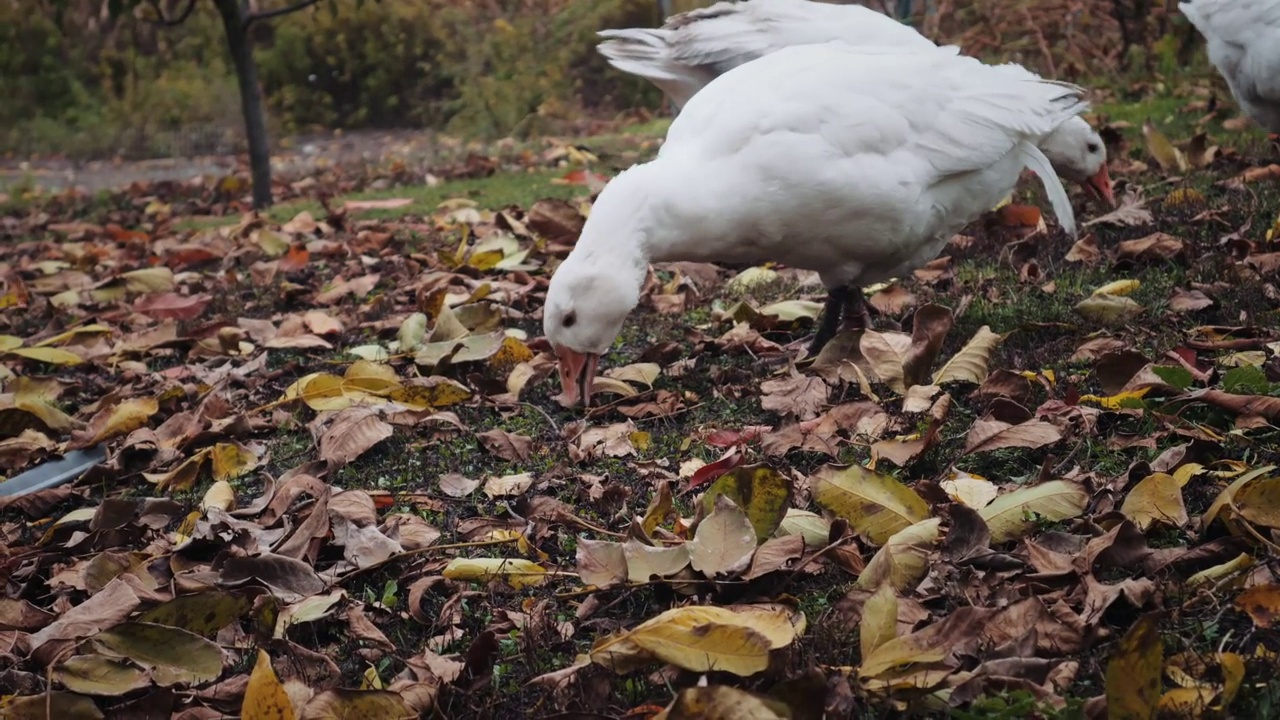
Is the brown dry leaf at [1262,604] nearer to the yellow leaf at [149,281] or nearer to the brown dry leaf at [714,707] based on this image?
the brown dry leaf at [714,707]

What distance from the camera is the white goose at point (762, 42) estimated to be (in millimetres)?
4426

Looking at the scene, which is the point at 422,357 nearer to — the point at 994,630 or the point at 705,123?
the point at 705,123

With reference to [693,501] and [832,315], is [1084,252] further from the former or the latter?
[693,501]

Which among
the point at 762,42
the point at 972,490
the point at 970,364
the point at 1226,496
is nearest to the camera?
the point at 1226,496

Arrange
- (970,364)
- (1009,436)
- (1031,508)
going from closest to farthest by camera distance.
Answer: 1. (1031,508)
2. (1009,436)
3. (970,364)

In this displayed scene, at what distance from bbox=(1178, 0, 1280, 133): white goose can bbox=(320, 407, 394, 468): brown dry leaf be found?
3408 millimetres

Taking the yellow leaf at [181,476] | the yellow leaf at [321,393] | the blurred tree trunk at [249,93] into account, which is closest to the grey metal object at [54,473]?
the yellow leaf at [181,476]

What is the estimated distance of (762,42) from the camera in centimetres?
475

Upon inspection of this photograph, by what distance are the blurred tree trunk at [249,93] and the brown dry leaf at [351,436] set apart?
471 centimetres

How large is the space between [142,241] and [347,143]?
7.61 metres

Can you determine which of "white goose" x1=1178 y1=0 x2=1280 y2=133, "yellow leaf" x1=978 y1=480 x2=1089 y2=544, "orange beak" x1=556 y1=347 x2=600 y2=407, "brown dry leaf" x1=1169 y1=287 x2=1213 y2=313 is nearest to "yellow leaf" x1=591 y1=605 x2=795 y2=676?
"yellow leaf" x1=978 y1=480 x2=1089 y2=544

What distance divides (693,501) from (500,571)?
0.49 meters

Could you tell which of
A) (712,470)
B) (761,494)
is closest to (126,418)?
(712,470)

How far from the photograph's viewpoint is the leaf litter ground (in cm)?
173
